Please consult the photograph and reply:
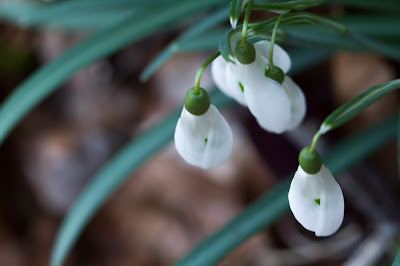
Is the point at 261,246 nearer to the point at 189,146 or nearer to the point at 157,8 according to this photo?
the point at 157,8

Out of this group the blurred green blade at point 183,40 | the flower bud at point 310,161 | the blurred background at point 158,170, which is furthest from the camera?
the blurred background at point 158,170

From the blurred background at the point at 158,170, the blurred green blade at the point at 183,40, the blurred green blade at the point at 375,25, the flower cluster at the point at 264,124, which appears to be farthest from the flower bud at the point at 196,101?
the blurred background at the point at 158,170

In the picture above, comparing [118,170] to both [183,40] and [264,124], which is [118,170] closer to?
[183,40]

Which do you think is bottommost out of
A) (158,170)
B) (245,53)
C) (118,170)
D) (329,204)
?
(329,204)

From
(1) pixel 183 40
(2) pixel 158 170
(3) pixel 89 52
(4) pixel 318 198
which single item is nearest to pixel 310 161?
(4) pixel 318 198

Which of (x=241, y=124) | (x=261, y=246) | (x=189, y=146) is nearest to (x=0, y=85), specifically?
(x=241, y=124)

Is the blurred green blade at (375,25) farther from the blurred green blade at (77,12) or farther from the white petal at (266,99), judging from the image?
the white petal at (266,99)
